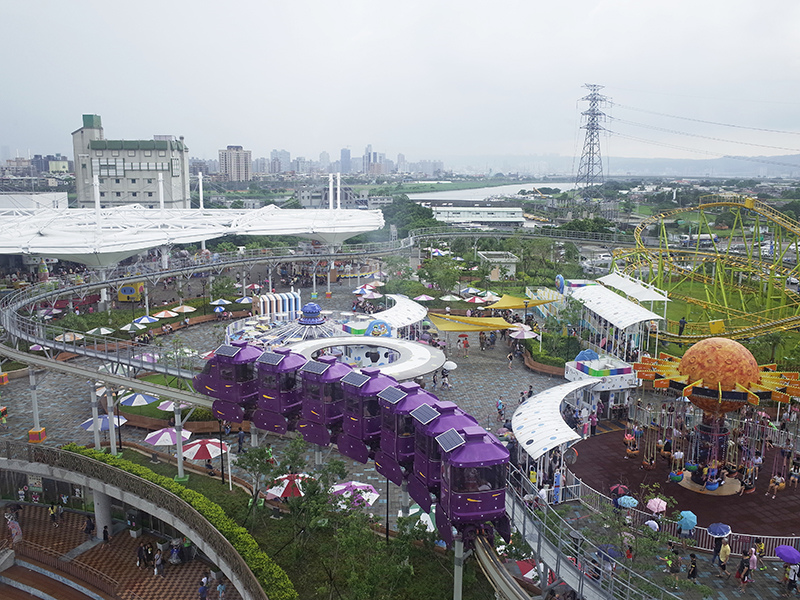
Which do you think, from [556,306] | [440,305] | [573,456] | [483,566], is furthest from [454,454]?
[440,305]

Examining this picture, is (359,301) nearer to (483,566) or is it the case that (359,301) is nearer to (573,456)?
(573,456)

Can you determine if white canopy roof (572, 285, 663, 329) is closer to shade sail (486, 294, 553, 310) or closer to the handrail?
shade sail (486, 294, 553, 310)

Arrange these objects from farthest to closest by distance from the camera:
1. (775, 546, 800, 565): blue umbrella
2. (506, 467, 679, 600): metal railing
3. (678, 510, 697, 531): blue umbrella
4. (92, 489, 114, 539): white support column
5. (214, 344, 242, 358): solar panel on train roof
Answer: (92, 489, 114, 539): white support column → (214, 344, 242, 358): solar panel on train roof → (678, 510, 697, 531): blue umbrella → (775, 546, 800, 565): blue umbrella → (506, 467, 679, 600): metal railing

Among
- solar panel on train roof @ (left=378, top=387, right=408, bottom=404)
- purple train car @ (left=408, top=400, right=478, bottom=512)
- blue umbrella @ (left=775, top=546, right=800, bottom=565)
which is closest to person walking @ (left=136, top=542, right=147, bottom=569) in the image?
solar panel on train roof @ (left=378, top=387, right=408, bottom=404)

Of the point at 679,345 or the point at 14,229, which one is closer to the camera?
the point at 679,345

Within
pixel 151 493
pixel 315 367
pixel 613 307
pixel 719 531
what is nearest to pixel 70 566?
pixel 151 493

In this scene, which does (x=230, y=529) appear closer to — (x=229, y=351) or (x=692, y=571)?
(x=229, y=351)
